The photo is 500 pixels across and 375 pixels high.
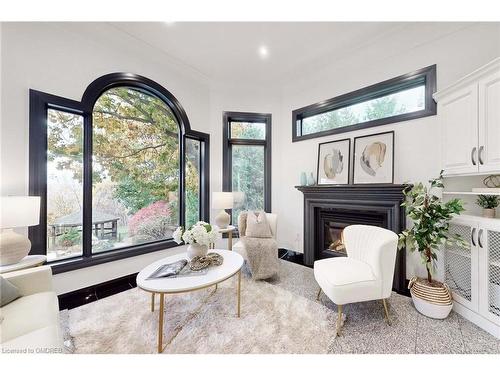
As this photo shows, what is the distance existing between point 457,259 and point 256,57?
3403 millimetres

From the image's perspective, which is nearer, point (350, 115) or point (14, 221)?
point (14, 221)

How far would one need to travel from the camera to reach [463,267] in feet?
5.90

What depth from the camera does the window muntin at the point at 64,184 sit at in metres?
2.09

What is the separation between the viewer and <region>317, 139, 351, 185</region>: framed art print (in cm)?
277

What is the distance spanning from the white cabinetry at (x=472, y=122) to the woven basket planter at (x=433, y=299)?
109cm

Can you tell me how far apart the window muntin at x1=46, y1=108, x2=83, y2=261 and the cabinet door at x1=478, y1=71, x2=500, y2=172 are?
13.1 feet

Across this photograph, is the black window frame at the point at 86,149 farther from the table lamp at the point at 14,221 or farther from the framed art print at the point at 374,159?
the framed art print at the point at 374,159

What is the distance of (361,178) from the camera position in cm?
259

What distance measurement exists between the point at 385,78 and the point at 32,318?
13.1 ft

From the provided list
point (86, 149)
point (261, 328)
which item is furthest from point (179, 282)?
point (86, 149)

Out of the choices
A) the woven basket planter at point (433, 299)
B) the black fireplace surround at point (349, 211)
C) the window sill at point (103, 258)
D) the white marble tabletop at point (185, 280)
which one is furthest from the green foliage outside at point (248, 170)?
the woven basket planter at point (433, 299)

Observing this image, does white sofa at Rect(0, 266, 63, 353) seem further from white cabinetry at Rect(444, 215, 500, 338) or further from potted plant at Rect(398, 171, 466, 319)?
white cabinetry at Rect(444, 215, 500, 338)

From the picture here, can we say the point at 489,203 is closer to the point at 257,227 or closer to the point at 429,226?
the point at 429,226

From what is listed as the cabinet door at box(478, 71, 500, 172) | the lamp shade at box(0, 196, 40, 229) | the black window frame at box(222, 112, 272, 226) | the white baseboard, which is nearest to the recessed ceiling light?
the black window frame at box(222, 112, 272, 226)
